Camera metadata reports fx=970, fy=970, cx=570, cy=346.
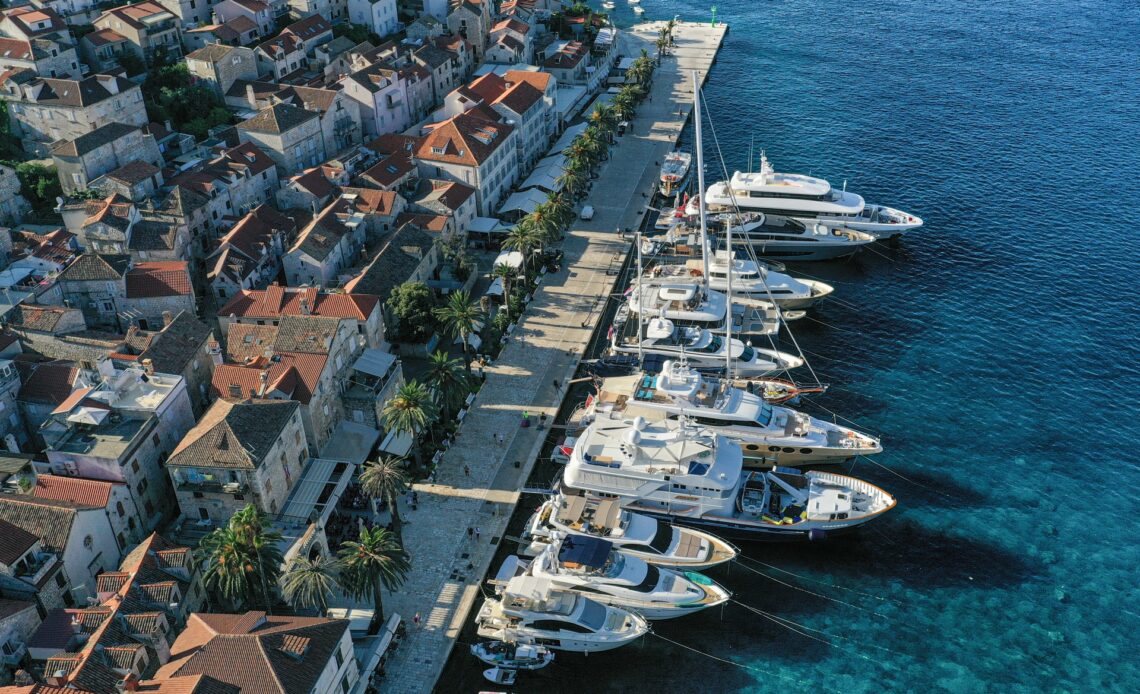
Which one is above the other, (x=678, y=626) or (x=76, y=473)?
(x=76, y=473)

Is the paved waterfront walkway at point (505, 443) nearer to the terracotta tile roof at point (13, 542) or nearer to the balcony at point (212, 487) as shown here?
the balcony at point (212, 487)

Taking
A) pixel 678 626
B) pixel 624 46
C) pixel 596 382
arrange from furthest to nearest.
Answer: pixel 624 46 < pixel 596 382 < pixel 678 626

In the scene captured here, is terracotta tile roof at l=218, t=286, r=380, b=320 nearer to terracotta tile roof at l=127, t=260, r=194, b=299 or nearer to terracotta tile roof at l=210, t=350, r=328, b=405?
terracotta tile roof at l=127, t=260, r=194, b=299

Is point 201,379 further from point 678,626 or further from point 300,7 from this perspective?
point 300,7

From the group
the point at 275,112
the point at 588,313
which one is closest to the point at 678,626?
the point at 588,313

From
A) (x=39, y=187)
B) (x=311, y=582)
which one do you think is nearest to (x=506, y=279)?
(x=311, y=582)

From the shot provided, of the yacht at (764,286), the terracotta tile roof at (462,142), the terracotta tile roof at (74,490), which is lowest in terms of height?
the terracotta tile roof at (74,490)

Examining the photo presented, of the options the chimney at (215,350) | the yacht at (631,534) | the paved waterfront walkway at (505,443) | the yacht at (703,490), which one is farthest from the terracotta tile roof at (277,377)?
the yacht at (703,490)
